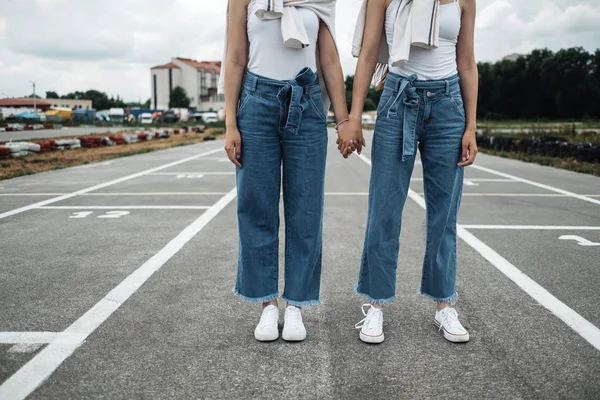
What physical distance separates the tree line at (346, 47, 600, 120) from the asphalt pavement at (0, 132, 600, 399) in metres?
67.5

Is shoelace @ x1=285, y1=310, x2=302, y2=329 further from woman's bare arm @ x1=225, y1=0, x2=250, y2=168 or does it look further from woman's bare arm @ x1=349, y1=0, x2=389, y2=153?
woman's bare arm @ x1=349, y1=0, x2=389, y2=153

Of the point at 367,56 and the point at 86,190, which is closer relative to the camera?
the point at 367,56

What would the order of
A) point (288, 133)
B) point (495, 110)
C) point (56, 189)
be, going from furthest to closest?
point (495, 110), point (56, 189), point (288, 133)

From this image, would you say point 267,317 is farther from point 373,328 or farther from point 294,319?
point 373,328

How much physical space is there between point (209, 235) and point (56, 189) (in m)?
4.63

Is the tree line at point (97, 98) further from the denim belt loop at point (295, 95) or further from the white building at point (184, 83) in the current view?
the denim belt loop at point (295, 95)

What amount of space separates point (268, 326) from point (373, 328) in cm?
56

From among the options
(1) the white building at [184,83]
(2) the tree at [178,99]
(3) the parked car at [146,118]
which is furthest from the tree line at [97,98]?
(3) the parked car at [146,118]

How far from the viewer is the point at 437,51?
9.17 ft

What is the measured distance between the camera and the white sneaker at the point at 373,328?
281 cm

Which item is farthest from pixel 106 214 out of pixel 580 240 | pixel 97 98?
pixel 97 98

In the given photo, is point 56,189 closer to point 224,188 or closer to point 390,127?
point 224,188

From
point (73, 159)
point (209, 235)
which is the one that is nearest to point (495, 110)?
point (73, 159)

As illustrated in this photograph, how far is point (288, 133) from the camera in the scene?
2.79 meters
